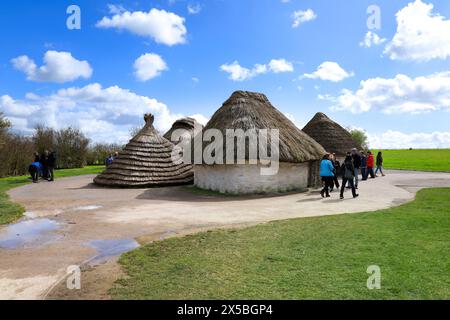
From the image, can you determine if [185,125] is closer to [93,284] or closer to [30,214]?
[30,214]

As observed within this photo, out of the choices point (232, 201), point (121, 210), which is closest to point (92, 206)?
point (121, 210)

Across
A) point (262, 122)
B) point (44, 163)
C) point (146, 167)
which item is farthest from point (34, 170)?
point (262, 122)

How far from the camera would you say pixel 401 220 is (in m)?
8.61

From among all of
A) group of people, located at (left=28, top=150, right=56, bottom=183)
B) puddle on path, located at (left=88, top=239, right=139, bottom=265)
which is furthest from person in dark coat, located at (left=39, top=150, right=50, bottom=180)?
puddle on path, located at (left=88, top=239, right=139, bottom=265)

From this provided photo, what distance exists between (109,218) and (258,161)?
23.2 ft

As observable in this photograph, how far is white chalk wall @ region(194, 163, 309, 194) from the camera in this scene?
1474 centimetres

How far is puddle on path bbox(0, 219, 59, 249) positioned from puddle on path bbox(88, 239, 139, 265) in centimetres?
121

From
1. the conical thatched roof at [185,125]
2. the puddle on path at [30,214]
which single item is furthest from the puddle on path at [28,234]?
the conical thatched roof at [185,125]

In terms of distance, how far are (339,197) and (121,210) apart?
26.4 feet

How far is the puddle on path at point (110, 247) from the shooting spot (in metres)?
6.16

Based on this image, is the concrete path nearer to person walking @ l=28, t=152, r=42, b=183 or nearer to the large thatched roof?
the large thatched roof

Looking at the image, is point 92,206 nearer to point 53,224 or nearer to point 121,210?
point 121,210
